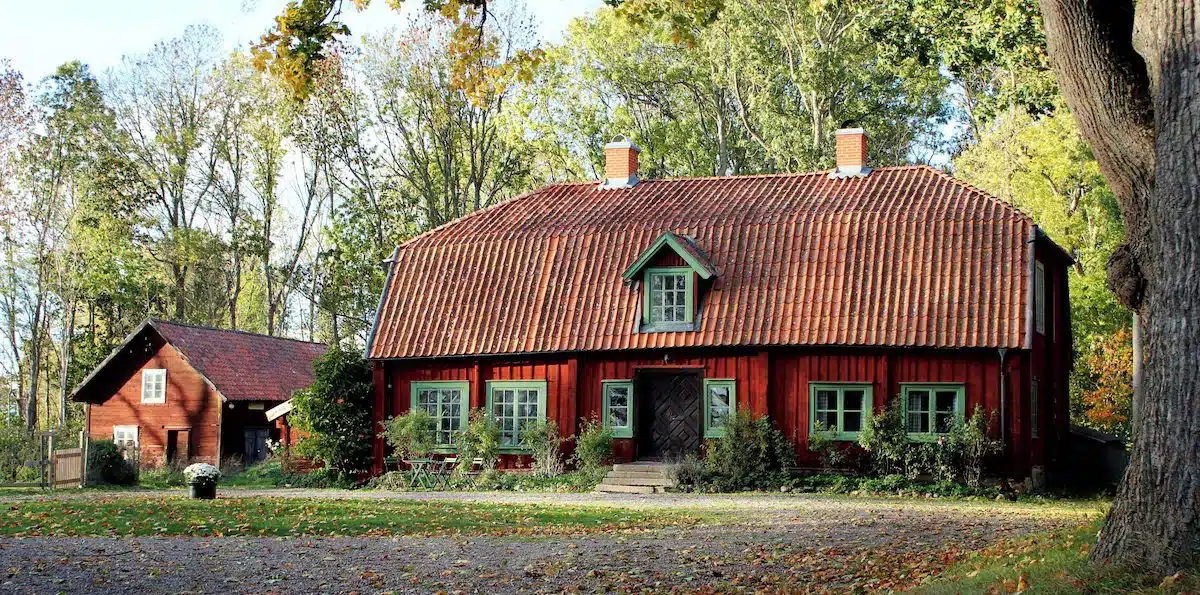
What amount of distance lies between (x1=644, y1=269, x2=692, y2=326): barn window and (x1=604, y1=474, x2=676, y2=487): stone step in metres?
3.07

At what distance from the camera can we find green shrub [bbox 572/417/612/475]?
83.0 feet

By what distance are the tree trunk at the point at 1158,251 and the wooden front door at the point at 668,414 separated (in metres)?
16.0

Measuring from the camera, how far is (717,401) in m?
25.5

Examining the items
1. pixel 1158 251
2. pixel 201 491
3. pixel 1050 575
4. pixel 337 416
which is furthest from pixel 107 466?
pixel 1158 251

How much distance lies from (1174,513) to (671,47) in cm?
3676

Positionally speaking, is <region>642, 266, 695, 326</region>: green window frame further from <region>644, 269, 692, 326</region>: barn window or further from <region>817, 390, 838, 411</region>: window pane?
<region>817, 390, 838, 411</region>: window pane

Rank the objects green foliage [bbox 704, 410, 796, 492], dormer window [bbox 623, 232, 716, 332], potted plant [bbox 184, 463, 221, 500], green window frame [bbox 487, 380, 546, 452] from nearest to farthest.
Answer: potted plant [bbox 184, 463, 221, 500] < green foliage [bbox 704, 410, 796, 492] < dormer window [bbox 623, 232, 716, 332] < green window frame [bbox 487, 380, 546, 452]

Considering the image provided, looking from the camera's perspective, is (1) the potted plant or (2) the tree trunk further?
(1) the potted plant

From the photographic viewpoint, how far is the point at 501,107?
44.7 m

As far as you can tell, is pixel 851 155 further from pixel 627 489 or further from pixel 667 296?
pixel 627 489

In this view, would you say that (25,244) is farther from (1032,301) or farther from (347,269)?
(1032,301)

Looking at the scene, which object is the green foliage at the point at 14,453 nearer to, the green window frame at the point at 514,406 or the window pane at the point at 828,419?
the green window frame at the point at 514,406

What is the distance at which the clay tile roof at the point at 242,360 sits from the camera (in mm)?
36781

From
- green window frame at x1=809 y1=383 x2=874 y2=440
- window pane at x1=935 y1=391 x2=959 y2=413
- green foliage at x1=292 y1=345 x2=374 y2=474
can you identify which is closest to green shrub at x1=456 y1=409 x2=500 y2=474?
green foliage at x1=292 y1=345 x2=374 y2=474
